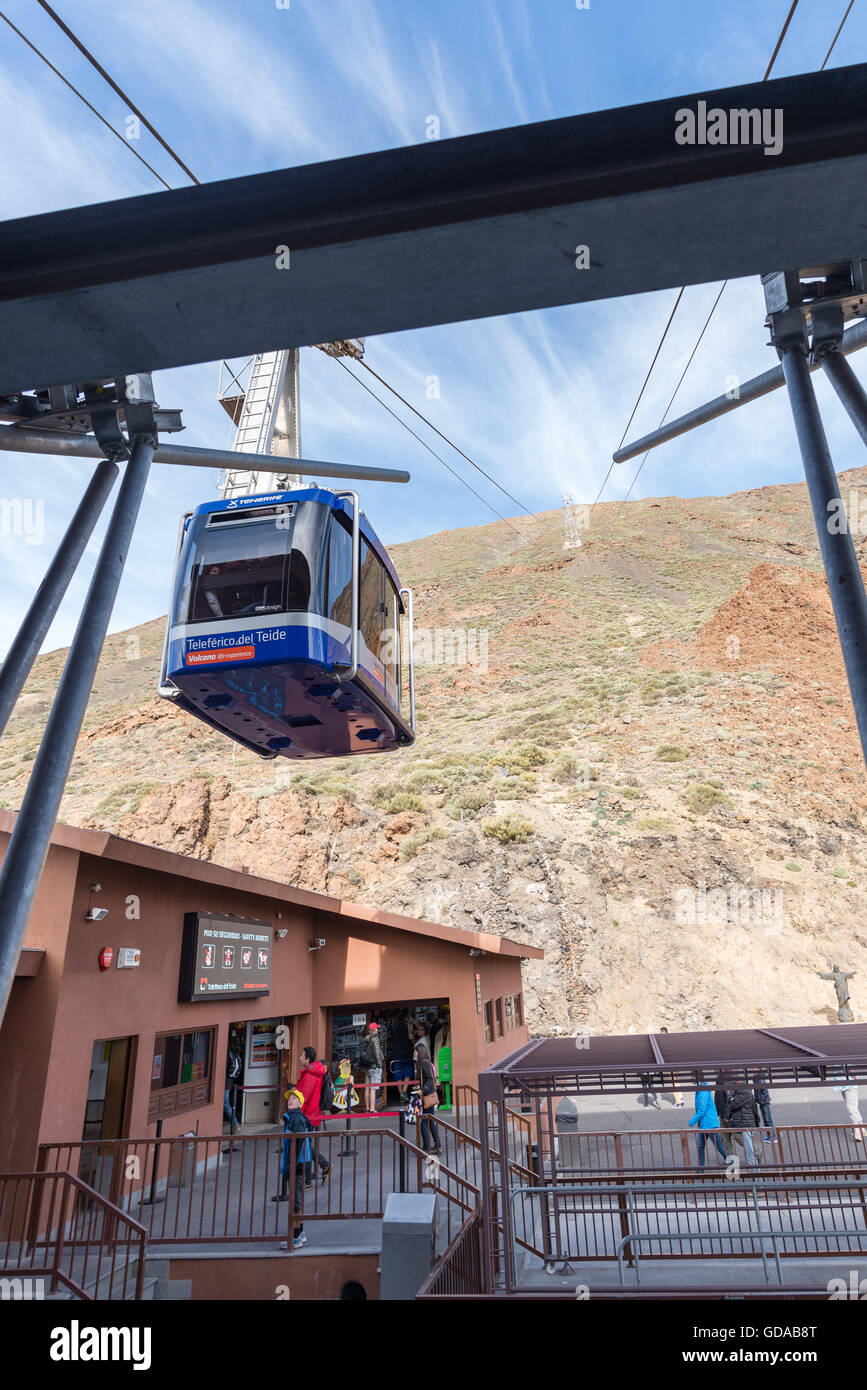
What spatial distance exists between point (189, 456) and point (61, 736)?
12.5 feet

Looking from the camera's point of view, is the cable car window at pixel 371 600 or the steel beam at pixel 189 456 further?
the cable car window at pixel 371 600

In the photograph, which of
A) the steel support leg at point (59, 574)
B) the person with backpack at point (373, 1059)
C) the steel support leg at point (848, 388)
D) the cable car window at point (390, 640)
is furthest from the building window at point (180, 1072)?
the steel support leg at point (848, 388)

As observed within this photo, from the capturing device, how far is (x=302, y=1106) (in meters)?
11.7

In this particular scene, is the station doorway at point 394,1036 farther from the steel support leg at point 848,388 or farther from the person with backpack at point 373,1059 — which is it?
the steel support leg at point 848,388

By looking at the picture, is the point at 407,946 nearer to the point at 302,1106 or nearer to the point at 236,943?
the point at 236,943

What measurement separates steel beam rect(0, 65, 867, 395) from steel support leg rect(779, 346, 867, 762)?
5.78 ft

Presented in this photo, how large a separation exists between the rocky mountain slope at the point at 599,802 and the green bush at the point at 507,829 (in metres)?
0.11

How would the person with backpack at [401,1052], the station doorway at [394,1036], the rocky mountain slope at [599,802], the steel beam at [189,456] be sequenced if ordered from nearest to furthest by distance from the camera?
the steel beam at [189,456], the station doorway at [394,1036], the person with backpack at [401,1052], the rocky mountain slope at [599,802]

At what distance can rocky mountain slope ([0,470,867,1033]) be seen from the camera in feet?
116

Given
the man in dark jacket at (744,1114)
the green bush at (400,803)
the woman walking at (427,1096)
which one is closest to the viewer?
the man in dark jacket at (744,1114)

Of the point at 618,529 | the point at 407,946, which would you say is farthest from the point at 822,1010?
the point at 618,529

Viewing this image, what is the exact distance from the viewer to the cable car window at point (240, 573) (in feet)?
29.5

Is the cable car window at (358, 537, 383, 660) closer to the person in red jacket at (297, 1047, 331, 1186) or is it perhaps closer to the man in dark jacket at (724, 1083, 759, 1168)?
the person in red jacket at (297, 1047, 331, 1186)

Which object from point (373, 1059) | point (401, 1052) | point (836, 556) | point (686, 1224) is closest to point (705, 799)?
point (401, 1052)
